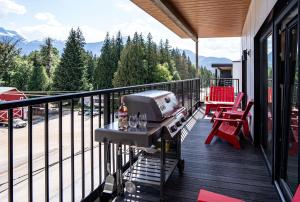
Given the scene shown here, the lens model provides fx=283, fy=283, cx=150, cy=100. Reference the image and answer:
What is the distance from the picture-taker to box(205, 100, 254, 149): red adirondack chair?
4.59 metres

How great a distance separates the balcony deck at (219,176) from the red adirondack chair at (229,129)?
127 mm

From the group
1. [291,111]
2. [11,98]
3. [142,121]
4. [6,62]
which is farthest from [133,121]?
[6,62]

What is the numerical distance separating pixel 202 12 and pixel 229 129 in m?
2.75

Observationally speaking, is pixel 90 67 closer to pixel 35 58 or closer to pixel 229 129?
pixel 35 58

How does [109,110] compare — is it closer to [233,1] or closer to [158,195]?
[158,195]

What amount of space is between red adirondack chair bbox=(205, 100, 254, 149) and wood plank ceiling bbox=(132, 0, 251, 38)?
2248mm

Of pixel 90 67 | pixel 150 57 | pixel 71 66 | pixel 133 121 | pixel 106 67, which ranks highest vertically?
A: pixel 150 57

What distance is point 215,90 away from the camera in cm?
851

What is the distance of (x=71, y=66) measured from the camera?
3925cm

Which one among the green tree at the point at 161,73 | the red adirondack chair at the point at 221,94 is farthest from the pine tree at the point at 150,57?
the red adirondack chair at the point at 221,94

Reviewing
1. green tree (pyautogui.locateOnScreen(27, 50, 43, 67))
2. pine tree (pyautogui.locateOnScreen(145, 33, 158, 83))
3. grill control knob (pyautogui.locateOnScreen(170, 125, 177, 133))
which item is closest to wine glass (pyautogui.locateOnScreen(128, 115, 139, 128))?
grill control knob (pyautogui.locateOnScreen(170, 125, 177, 133))

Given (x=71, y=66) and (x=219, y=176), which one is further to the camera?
(x=71, y=66)

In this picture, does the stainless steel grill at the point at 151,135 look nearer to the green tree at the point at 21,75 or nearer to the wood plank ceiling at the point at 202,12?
the wood plank ceiling at the point at 202,12

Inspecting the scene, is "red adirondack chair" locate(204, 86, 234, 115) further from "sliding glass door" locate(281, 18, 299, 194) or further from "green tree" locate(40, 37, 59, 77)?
"green tree" locate(40, 37, 59, 77)
